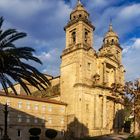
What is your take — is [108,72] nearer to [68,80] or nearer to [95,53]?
[95,53]

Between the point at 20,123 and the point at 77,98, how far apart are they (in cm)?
1115

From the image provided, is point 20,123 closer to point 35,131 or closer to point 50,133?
point 35,131

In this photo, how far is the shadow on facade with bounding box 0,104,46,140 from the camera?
172ft

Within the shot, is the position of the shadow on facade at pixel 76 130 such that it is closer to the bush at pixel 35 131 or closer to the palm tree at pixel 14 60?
the bush at pixel 35 131

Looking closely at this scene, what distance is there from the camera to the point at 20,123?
54.2 m

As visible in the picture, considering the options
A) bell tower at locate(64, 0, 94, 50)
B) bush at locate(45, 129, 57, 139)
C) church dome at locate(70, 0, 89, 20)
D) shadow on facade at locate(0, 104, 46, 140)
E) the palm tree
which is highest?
church dome at locate(70, 0, 89, 20)

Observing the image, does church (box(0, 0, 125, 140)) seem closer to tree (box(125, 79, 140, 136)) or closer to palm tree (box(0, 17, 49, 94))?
tree (box(125, 79, 140, 136))

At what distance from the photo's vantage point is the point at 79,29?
6331 cm

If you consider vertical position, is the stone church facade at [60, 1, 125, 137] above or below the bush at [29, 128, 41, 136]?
above

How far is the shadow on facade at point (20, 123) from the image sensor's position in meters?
52.4

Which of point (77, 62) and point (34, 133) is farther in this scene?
point (77, 62)

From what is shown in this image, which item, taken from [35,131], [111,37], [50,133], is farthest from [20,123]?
[111,37]

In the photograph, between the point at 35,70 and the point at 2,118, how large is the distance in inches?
1067

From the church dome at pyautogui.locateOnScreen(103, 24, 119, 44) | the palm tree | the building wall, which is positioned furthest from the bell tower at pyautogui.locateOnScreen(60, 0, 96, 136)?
the palm tree
